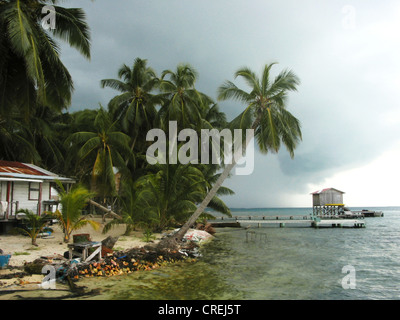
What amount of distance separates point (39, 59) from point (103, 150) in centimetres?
1144

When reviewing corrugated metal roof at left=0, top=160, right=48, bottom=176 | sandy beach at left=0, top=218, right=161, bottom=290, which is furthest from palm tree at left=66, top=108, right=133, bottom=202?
sandy beach at left=0, top=218, right=161, bottom=290

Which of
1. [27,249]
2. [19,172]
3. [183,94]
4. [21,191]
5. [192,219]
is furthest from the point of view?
[183,94]

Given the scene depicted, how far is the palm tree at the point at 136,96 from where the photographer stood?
2572 centimetres

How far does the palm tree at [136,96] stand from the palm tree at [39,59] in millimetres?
12818

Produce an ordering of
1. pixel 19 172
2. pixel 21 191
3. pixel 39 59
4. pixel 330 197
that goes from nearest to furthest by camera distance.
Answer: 1. pixel 39 59
2. pixel 19 172
3. pixel 21 191
4. pixel 330 197

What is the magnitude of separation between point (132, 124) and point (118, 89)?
3719 mm

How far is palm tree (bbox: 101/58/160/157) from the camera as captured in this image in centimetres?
2572

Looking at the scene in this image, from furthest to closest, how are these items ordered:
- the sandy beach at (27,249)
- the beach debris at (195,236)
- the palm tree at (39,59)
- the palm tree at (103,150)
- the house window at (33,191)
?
1. the palm tree at (103,150)
2. the beach debris at (195,236)
3. the house window at (33,191)
4. the palm tree at (39,59)
5. the sandy beach at (27,249)

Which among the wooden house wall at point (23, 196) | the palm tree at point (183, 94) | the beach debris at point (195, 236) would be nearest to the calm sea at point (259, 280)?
the beach debris at point (195, 236)

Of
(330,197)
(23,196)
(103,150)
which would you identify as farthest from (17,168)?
(330,197)

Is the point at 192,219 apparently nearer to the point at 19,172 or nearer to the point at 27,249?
the point at 27,249

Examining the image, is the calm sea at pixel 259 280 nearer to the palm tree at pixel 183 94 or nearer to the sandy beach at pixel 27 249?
the sandy beach at pixel 27 249

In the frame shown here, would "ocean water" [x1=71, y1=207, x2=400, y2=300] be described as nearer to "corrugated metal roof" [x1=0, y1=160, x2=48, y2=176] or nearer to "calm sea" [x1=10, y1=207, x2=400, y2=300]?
"calm sea" [x1=10, y1=207, x2=400, y2=300]

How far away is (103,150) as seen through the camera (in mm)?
21219
